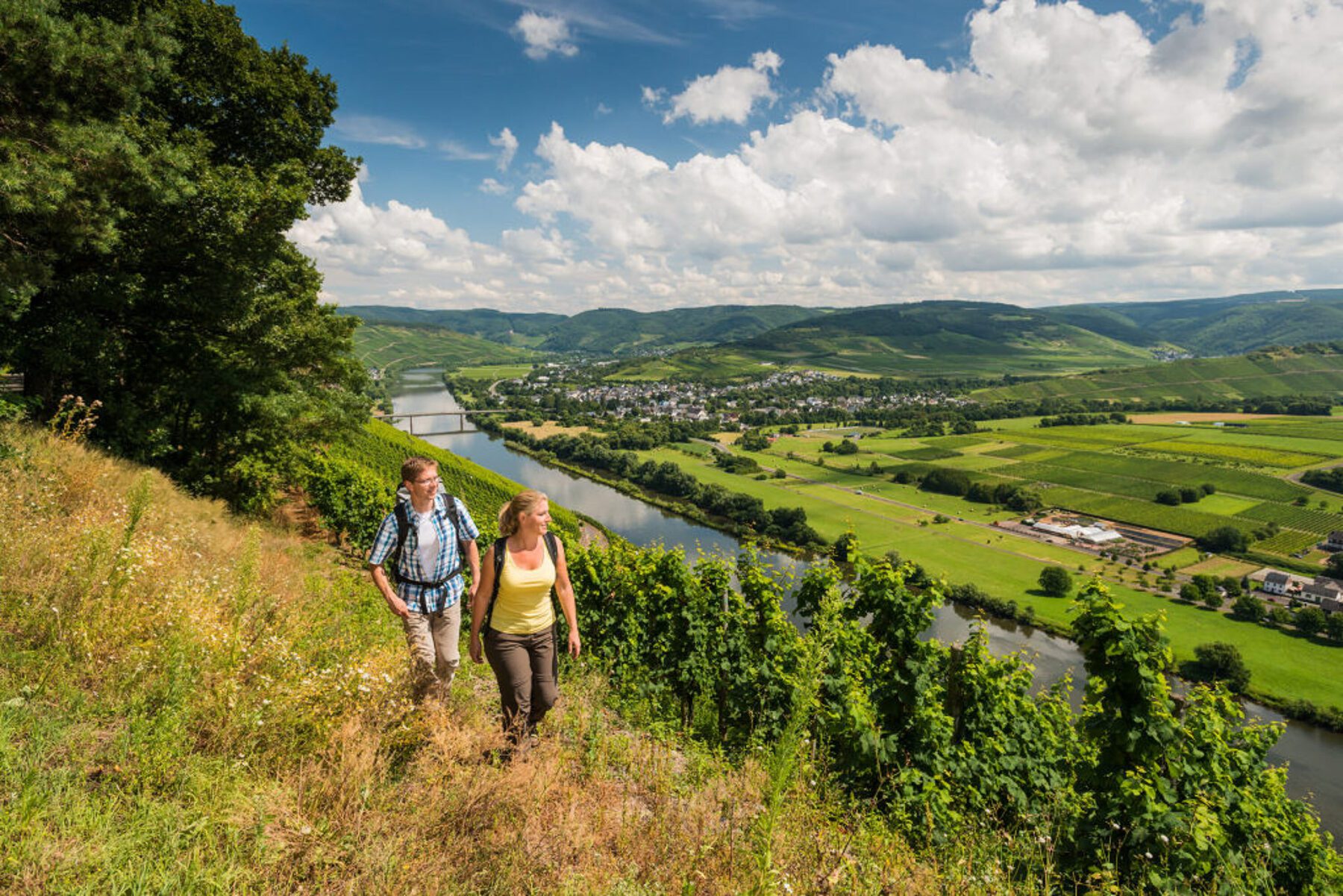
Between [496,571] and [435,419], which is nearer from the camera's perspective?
[496,571]

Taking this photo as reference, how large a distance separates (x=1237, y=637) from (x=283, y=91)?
51.0m

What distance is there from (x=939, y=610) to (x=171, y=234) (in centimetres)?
4462

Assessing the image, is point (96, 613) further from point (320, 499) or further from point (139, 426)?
point (320, 499)

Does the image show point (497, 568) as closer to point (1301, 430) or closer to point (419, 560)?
point (419, 560)

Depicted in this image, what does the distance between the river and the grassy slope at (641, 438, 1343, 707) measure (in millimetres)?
Result: 1832

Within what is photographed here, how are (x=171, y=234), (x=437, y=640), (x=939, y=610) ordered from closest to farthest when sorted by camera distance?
(x=437, y=640)
(x=171, y=234)
(x=939, y=610)

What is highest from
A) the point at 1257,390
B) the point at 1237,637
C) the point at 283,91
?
the point at 283,91

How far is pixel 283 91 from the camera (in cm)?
1350

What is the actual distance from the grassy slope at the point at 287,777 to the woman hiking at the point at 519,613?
0.32 m

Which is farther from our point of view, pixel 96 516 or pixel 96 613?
pixel 96 516

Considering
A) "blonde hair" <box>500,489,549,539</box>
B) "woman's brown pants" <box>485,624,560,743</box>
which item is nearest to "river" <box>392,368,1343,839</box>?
"woman's brown pants" <box>485,624,560,743</box>

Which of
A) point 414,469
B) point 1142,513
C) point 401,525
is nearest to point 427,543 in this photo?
point 401,525

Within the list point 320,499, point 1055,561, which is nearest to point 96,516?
point 320,499

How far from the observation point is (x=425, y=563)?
484 cm
